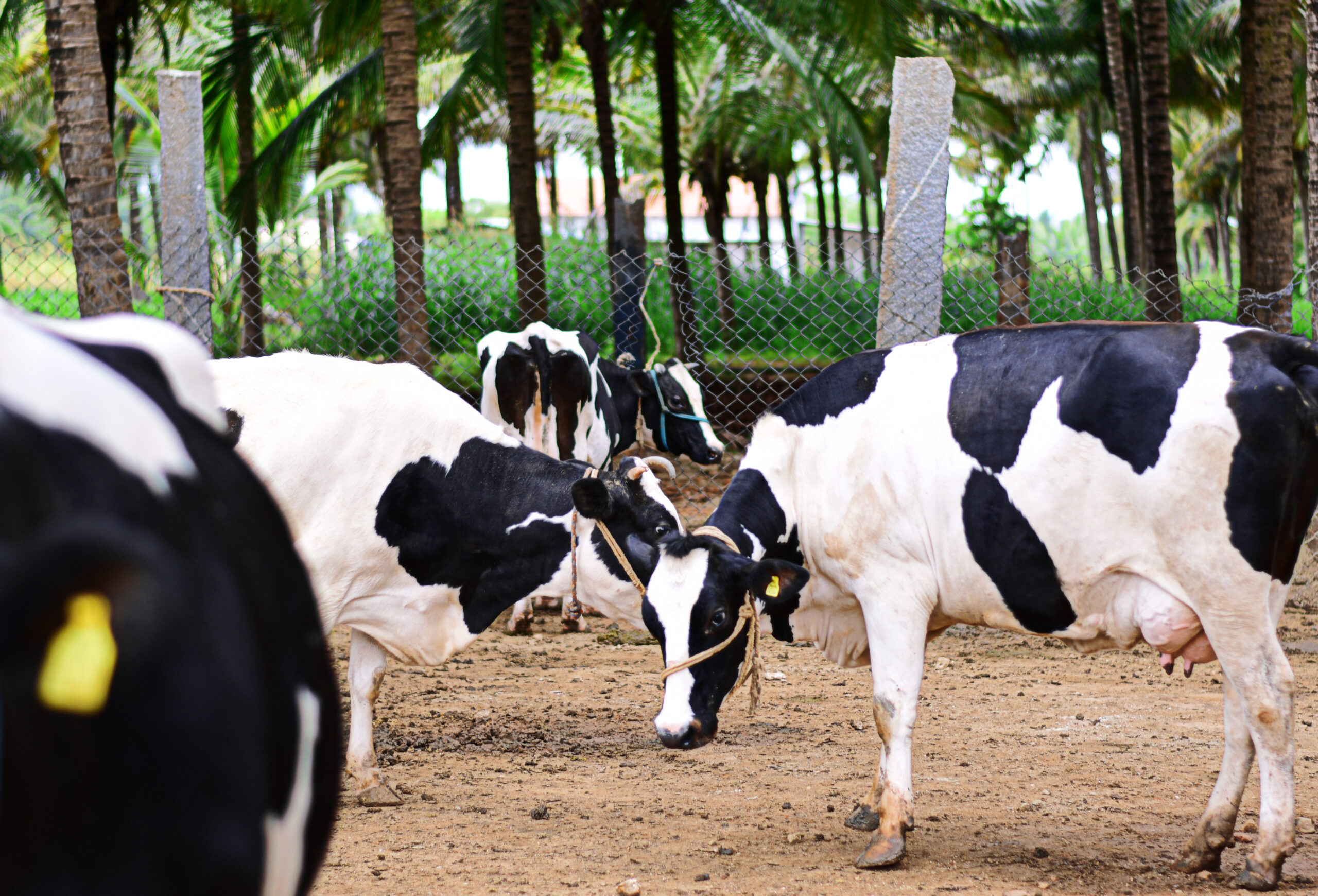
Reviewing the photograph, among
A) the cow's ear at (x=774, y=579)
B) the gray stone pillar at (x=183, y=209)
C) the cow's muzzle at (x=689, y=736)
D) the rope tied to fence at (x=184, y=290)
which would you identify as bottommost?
the cow's muzzle at (x=689, y=736)

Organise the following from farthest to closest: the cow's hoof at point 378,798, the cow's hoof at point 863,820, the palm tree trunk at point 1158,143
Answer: the palm tree trunk at point 1158,143, the cow's hoof at point 378,798, the cow's hoof at point 863,820

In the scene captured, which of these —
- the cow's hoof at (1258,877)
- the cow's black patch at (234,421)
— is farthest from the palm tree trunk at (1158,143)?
the cow's black patch at (234,421)

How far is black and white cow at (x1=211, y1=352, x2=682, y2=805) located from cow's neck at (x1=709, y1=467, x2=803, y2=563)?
0.37 m

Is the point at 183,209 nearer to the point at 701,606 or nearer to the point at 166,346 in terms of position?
the point at 701,606

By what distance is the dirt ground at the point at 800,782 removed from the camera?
3859 mm

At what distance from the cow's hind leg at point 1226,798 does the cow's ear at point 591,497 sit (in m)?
2.23

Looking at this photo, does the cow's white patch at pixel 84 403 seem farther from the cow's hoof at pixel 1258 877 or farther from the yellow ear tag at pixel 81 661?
the cow's hoof at pixel 1258 877

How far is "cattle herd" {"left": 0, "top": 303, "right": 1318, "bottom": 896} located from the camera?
67 centimetres

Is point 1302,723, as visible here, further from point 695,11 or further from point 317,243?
point 695,11

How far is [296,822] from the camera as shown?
771 millimetres

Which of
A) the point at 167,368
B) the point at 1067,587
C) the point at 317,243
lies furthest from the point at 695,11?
the point at 167,368

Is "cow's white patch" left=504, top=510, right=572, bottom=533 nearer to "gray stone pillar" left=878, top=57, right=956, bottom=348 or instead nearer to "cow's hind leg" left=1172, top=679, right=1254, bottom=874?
"gray stone pillar" left=878, top=57, right=956, bottom=348

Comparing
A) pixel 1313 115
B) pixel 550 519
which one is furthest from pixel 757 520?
pixel 1313 115

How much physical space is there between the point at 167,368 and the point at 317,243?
782cm
